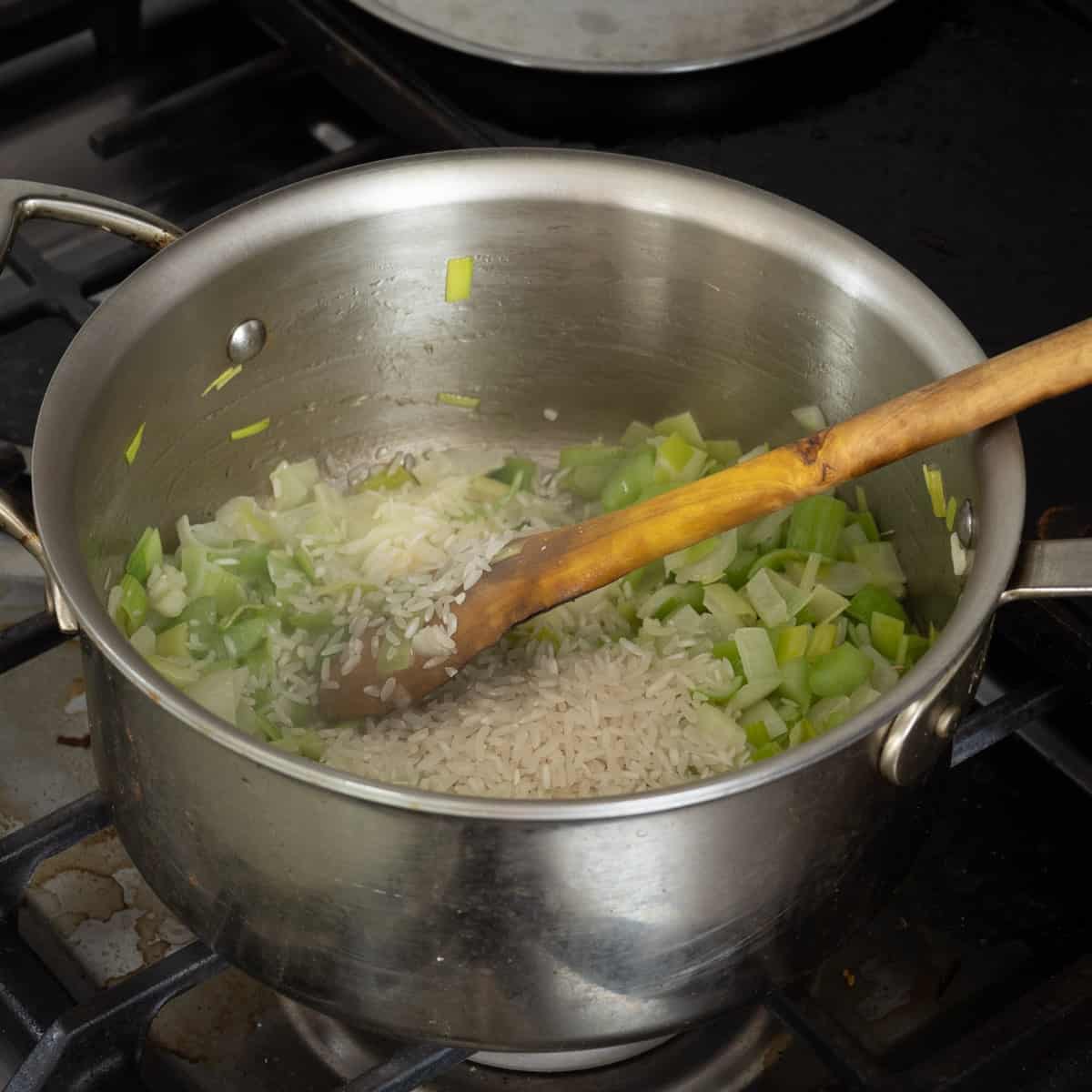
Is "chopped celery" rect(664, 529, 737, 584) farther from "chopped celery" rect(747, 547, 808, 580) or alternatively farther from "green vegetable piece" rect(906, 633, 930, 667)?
"green vegetable piece" rect(906, 633, 930, 667)

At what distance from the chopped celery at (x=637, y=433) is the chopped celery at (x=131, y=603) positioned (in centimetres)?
42

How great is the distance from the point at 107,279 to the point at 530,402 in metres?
0.37

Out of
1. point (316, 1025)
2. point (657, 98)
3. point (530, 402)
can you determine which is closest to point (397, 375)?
point (530, 402)

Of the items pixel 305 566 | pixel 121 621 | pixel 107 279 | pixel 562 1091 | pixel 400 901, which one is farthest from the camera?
pixel 107 279

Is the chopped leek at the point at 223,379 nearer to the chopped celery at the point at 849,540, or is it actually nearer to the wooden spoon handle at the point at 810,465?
the wooden spoon handle at the point at 810,465

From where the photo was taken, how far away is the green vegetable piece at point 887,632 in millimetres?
1124

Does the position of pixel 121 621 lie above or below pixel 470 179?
below

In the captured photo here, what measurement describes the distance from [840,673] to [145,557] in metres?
0.50

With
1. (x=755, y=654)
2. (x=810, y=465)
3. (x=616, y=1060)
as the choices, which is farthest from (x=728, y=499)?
(x=616, y=1060)

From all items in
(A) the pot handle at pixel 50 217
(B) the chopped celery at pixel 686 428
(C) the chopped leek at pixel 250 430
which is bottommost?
(B) the chopped celery at pixel 686 428

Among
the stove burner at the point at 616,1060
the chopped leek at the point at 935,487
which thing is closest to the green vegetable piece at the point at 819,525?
the chopped leek at the point at 935,487

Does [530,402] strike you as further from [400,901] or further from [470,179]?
[400,901]

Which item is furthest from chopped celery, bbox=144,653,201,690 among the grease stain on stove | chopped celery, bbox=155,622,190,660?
the grease stain on stove

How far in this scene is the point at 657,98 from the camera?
1431 mm
